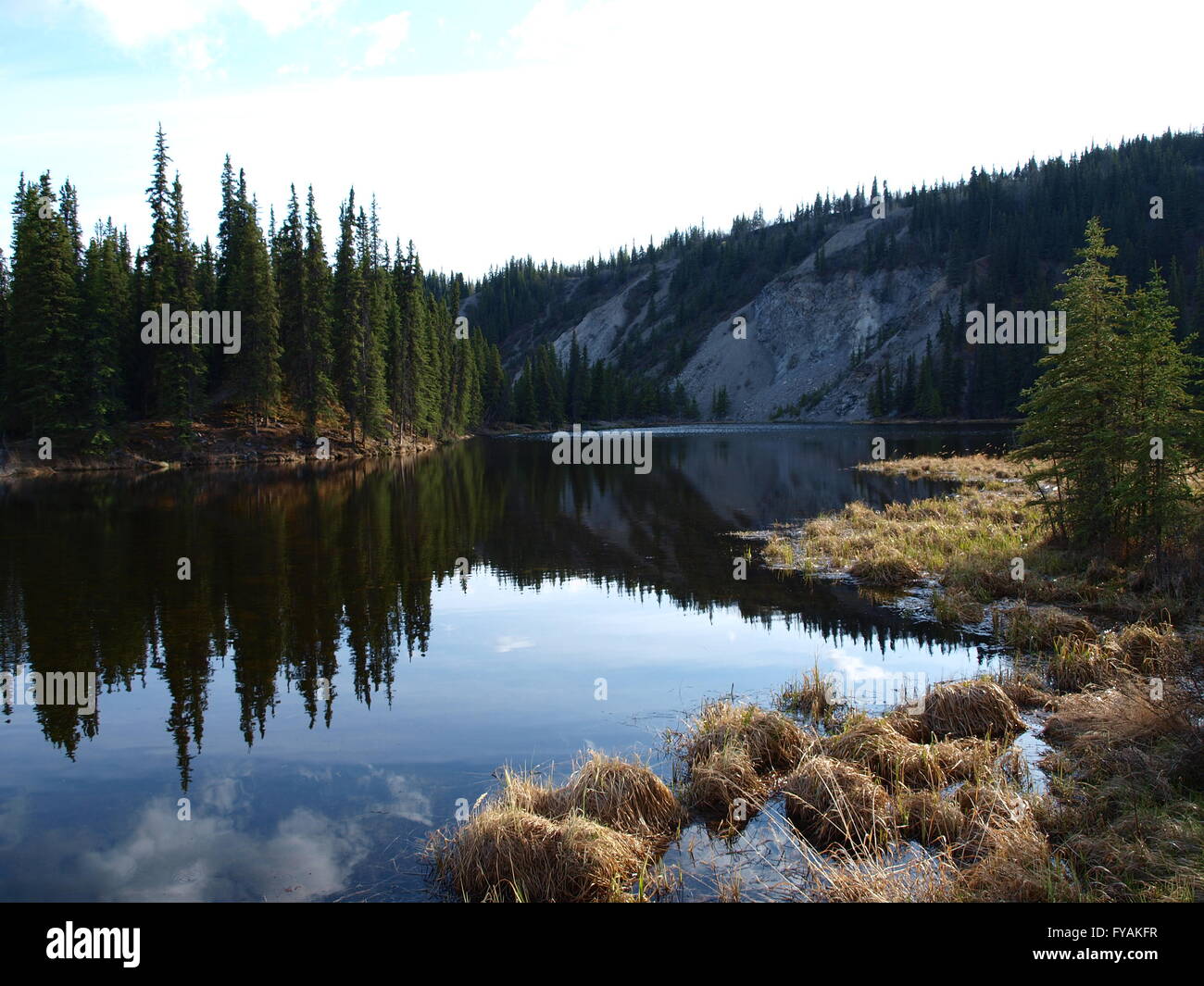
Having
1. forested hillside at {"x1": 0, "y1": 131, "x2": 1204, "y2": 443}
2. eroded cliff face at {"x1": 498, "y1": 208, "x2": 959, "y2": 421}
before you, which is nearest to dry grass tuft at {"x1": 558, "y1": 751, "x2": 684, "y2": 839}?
forested hillside at {"x1": 0, "y1": 131, "x2": 1204, "y2": 443}

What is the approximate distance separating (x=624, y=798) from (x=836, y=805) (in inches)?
78.5

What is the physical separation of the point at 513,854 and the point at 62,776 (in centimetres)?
624

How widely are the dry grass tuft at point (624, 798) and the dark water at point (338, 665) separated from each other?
1.43m

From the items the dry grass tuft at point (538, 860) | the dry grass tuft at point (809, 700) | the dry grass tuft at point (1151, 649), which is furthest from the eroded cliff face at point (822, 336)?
the dry grass tuft at point (538, 860)

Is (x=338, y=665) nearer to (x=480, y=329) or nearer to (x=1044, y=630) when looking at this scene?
(x=1044, y=630)

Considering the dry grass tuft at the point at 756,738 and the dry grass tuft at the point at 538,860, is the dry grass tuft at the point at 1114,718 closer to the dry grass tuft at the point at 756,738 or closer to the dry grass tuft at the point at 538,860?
the dry grass tuft at the point at 756,738

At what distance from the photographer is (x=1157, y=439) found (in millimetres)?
15898

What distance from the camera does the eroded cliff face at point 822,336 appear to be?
152125 millimetres

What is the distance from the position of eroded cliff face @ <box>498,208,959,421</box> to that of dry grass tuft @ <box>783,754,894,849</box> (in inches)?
5518

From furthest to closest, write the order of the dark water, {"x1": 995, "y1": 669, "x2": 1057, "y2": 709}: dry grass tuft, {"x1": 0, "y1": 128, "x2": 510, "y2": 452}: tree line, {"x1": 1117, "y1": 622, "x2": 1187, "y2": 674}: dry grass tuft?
{"x1": 0, "y1": 128, "x2": 510, "y2": 452}: tree line, {"x1": 1117, "y1": 622, "x2": 1187, "y2": 674}: dry grass tuft, {"x1": 995, "y1": 669, "x2": 1057, "y2": 709}: dry grass tuft, the dark water

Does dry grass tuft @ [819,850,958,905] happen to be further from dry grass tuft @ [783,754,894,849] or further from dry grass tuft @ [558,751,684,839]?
dry grass tuft @ [558,751,684,839]

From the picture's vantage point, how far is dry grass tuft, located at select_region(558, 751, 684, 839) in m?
7.84

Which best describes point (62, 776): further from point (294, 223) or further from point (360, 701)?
point (294, 223)
